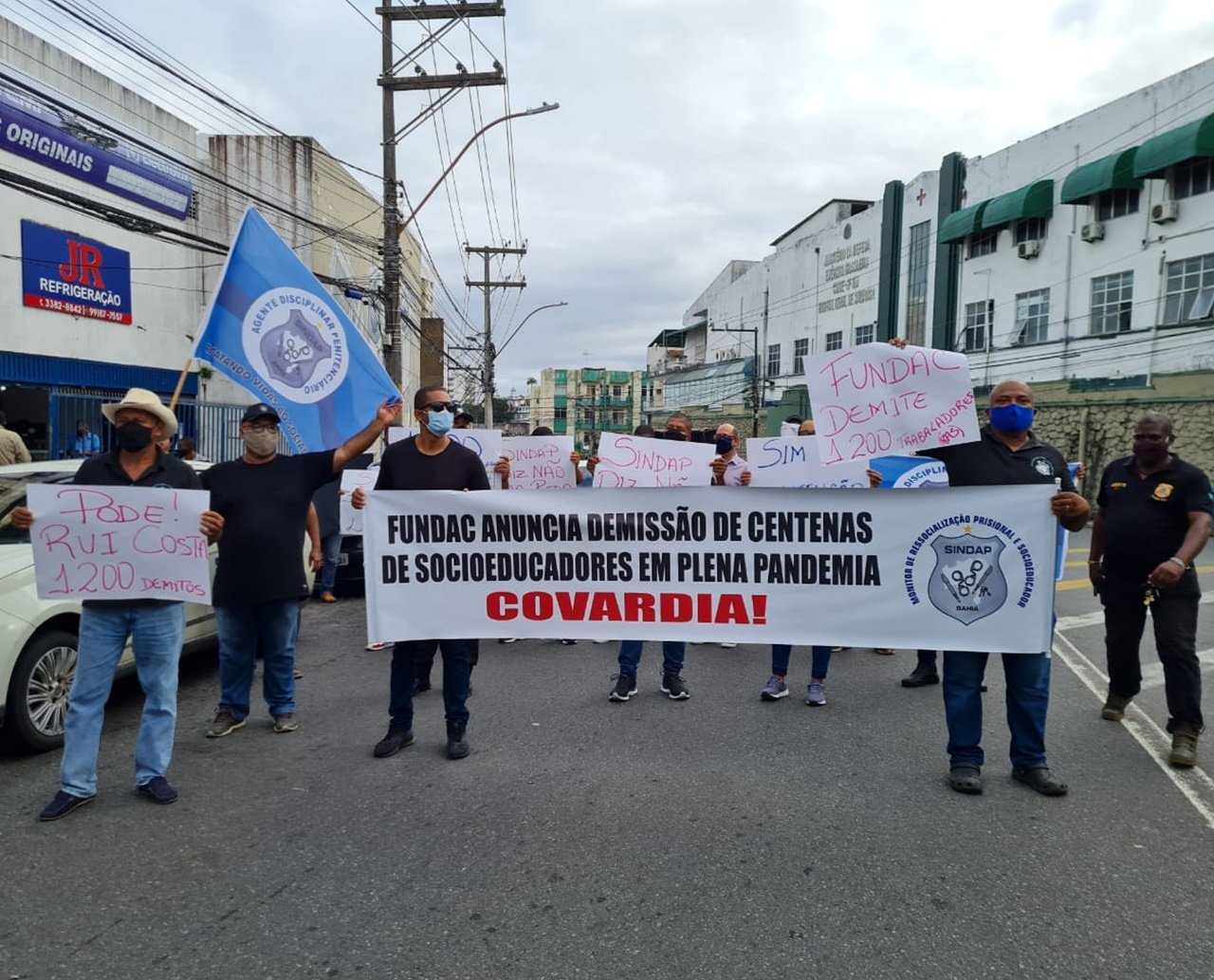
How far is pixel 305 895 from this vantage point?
10.8 ft

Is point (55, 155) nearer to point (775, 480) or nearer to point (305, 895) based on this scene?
point (775, 480)

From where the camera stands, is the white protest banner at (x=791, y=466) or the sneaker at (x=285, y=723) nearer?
the sneaker at (x=285, y=723)

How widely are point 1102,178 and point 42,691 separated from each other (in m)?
29.3

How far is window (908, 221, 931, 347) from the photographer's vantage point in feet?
123

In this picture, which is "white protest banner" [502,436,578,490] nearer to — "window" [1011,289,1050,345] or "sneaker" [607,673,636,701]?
"sneaker" [607,673,636,701]

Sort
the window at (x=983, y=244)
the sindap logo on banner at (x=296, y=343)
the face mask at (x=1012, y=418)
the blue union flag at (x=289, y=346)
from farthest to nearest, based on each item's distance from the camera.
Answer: the window at (x=983, y=244)
the sindap logo on banner at (x=296, y=343)
the blue union flag at (x=289, y=346)
the face mask at (x=1012, y=418)

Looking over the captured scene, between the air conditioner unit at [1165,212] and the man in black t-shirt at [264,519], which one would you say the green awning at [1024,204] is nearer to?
the air conditioner unit at [1165,212]

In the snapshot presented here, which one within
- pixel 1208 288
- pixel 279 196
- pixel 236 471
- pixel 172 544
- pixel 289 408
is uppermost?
pixel 279 196

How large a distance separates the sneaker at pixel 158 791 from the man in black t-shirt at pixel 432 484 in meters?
1.02

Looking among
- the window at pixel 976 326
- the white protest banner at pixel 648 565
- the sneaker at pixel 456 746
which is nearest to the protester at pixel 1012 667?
the white protest banner at pixel 648 565

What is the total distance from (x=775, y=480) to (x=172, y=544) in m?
5.08

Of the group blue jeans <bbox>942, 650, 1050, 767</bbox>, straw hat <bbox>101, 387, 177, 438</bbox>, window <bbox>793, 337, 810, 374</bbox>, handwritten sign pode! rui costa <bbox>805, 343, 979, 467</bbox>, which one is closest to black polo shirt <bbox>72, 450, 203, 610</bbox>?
straw hat <bbox>101, 387, 177, 438</bbox>

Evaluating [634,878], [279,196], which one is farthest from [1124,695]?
[279,196]

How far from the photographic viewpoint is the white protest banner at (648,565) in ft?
15.2
